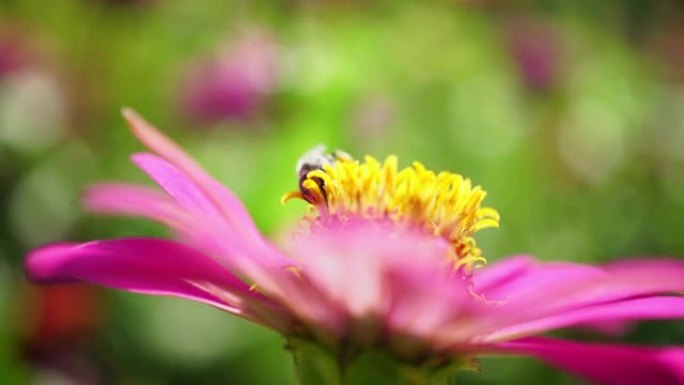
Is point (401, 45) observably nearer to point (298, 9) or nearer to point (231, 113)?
point (298, 9)

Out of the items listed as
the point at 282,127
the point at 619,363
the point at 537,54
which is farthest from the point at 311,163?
the point at 537,54

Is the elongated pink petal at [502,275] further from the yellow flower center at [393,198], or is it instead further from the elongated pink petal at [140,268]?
the elongated pink petal at [140,268]

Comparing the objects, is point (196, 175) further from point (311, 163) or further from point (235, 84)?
point (235, 84)

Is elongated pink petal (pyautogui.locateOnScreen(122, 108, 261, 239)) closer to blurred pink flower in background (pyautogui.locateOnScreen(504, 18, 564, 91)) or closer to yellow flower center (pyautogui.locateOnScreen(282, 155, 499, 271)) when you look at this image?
yellow flower center (pyautogui.locateOnScreen(282, 155, 499, 271))

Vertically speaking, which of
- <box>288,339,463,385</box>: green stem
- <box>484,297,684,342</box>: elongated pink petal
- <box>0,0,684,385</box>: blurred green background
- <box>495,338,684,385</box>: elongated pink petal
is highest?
<box>0,0,684,385</box>: blurred green background

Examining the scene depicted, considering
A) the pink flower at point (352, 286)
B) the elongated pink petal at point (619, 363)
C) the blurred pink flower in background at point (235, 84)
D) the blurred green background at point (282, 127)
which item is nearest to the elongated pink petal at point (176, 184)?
the pink flower at point (352, 286)

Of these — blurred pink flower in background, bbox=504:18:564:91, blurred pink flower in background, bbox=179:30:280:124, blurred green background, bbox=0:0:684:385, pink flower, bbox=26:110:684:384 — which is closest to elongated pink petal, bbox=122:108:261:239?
pink flower, bbox=26:110:684:384

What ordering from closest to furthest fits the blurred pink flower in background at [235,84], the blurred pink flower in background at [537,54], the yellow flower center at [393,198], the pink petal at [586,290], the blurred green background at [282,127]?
1. the pink petal at [586,290]
2. the yellow flower center at [393,198]
3. the blurred green background at [282,127]
4. the blurred pink flower in background at [235,84]
5. the blurred pink flower in background at [537,54]

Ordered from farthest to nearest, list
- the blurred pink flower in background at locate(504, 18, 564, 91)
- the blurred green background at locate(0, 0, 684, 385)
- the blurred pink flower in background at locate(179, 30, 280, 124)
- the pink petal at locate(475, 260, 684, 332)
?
1. the blurred pink flower in background at locate(504, 18, 564, 91)
2. the blurred pink flower in background at locate(179, 30, 280, 124)
3. the blurred green background at locate(0, 0, 684, 385)
4. the pink petal at locate(475, 260, 684, 332)
